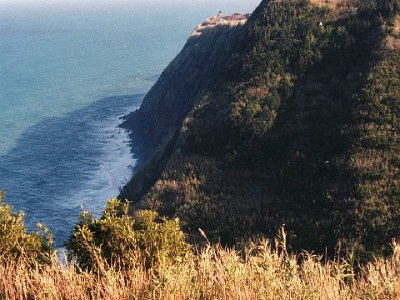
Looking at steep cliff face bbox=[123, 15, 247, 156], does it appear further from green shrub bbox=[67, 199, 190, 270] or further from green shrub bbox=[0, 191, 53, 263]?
green shrub bbox=[0, 191, 53, 263]

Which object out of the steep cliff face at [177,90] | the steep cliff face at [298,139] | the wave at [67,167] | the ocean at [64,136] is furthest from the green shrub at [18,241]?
the steep cliff face at [177,90]

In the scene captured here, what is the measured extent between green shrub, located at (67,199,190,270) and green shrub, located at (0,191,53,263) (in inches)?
33.4

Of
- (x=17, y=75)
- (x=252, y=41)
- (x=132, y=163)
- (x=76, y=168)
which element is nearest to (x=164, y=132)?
(x=132, y=163)

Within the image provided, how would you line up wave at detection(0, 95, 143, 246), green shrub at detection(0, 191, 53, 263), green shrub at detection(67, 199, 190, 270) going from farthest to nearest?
wave at detection(0, 95, 143, 246) → green shrub at detection(0, 191, 53, 263) → green shrub at detection(67, 199, 190, 270)

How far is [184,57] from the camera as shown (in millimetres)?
109625

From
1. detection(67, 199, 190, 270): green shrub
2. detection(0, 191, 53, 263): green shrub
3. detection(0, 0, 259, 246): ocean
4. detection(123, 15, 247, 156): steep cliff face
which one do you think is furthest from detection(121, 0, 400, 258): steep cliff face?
detection(123, 15, 247, 156): steep cliff face

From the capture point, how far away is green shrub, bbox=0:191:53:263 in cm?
1051

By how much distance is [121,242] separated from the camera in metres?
10.6

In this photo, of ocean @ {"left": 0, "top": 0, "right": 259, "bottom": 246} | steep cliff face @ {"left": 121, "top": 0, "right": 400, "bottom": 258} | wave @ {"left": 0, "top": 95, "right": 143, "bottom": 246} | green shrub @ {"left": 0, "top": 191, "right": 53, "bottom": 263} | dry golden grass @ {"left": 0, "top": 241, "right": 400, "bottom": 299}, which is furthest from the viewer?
ocean @ {"left": 0, "top": 0, "right": 259, "bottom": 246}

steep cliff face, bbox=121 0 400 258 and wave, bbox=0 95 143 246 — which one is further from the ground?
steep cliff face, bbox=121 0 400 258

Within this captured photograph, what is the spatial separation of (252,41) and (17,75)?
148940 millimetres

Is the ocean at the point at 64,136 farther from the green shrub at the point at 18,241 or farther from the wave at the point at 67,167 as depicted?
the green shrub at the point at 18,241

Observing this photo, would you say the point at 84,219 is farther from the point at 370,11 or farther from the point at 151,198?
the point at 370,11

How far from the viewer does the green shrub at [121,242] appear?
10.2 meters
